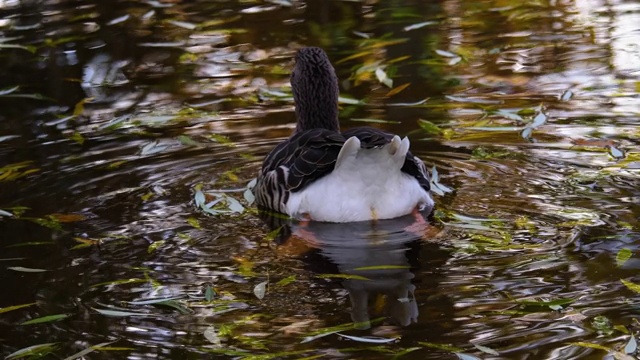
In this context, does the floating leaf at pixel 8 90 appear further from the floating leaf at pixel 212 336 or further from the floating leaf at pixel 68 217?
the floating leaf at pixel 212 336

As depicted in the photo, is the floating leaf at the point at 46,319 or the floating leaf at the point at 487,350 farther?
the floating leaf at the point at 46,319

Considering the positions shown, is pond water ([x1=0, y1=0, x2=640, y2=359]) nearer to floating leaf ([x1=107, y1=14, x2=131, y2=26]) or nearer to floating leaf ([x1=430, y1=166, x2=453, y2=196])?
floating leaf ([x1=430, y1=166, x2=453, y2=196])

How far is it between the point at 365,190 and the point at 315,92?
1.66 meters

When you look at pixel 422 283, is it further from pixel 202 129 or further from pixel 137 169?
pixel 202 129

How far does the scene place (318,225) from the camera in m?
8.25

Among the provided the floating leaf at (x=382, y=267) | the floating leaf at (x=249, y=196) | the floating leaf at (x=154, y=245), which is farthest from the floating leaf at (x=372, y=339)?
the floating leaf at (x=249, y=196)

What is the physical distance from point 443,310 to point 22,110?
644 cm

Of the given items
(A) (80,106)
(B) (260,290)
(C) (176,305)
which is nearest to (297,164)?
(B) (260,290)

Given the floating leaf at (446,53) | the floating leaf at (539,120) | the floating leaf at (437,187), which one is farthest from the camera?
the floating leaf at (446,53)

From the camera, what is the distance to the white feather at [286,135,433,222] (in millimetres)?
7840

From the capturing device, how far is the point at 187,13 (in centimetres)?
1512

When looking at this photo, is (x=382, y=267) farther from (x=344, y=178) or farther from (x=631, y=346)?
(x=631, y=346)

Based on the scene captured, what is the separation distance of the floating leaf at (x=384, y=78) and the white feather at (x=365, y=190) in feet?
10.6

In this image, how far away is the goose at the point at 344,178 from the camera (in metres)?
7.83
